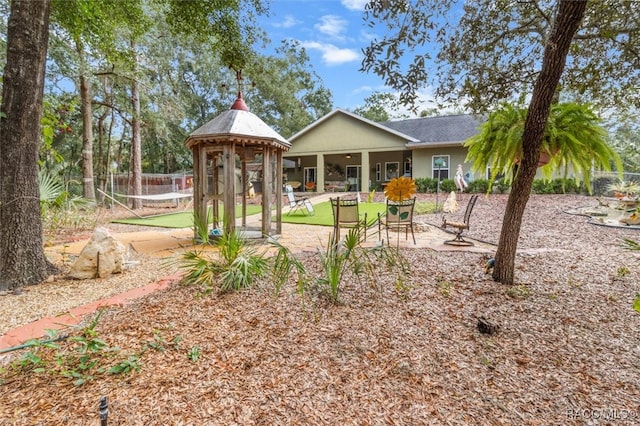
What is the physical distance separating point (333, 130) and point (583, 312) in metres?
18.7

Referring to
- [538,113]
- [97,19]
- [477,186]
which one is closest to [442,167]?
[477,186]

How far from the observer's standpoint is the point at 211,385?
206 centimetres

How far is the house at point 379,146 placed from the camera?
1828 centimetres

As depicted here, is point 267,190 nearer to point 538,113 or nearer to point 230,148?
point 230,148

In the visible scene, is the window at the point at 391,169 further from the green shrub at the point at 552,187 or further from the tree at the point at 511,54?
the tree at the point at 511,54

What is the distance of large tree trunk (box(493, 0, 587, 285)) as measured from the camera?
2.98 meters

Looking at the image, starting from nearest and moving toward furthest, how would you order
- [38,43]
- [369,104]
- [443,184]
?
1. [38,43]
2. [443,184]
3. [369,104]

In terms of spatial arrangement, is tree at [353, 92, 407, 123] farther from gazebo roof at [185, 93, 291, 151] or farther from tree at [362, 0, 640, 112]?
tree at [362, 0, 640, 112]

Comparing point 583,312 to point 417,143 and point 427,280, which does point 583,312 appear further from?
point 417,143

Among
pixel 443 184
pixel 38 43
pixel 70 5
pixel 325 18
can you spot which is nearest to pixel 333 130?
pixel 443 184

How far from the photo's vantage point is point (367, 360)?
238 centimetres

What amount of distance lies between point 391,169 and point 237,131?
1802cm

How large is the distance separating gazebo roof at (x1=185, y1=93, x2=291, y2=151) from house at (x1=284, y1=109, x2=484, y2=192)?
12.7 metres

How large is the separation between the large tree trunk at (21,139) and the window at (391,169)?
20.2m
